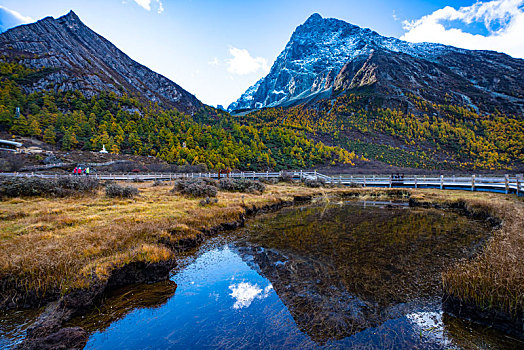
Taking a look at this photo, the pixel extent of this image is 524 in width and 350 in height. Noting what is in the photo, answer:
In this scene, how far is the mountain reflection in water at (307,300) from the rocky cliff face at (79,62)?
108m

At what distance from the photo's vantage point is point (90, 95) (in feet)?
280

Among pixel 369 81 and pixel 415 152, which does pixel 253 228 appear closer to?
pixel 415 152

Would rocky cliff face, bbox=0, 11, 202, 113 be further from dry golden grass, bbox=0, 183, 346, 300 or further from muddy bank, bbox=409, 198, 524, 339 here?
muddy bank, bbox=409, 198, 524, 339

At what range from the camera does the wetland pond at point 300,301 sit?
459cm

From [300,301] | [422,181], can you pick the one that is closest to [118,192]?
[300,301]

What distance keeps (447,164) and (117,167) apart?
341ft

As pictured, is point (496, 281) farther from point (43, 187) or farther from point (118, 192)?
point (43, 187)

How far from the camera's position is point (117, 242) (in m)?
8.17

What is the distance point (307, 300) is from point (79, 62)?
519 ft

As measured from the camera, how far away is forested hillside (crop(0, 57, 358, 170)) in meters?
55.0

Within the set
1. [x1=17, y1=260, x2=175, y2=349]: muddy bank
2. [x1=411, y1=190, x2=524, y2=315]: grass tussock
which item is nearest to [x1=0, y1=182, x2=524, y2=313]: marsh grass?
[x1=411, y1=190, x2=524, y2=315]: grass tussock

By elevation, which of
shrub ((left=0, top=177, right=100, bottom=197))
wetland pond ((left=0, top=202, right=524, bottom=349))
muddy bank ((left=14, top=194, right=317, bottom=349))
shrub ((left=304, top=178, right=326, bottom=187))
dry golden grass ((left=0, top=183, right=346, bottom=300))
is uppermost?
shrub ((left=0, top=177, right=100, bottom=197))

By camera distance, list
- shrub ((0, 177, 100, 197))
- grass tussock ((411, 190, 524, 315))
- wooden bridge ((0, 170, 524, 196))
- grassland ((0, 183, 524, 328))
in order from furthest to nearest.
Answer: wooden bridge ((0, 170, 524, 196)) → shrub ((0, 177, 100, 197)) → grassland ((0, 183, 524, 328)) → grass tussock ((411, 190, 524, 315))

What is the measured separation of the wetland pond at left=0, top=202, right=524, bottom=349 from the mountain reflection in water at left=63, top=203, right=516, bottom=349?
0.03 m
